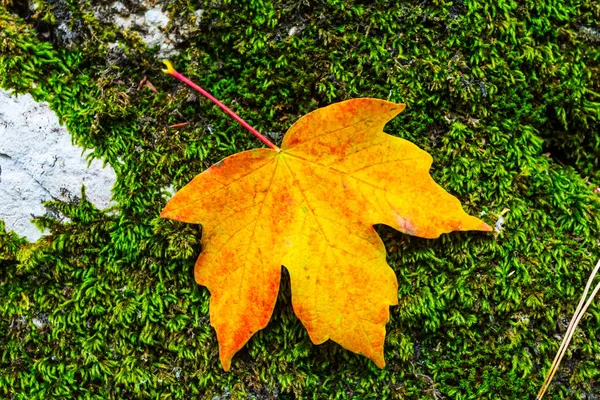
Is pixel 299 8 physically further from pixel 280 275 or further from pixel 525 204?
pixel 525 204

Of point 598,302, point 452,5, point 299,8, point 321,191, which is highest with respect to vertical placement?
point 452,5

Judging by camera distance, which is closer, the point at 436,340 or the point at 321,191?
the point at 321,191

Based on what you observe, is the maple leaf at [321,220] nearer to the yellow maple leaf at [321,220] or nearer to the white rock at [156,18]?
the yellow maple leaf at [321,220]

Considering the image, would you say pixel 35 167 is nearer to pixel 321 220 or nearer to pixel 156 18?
pixel 156 18

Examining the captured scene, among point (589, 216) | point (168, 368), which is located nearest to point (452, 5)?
point (589, 216)

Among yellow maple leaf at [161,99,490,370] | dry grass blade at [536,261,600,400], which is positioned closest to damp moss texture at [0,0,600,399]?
dry grass blade at [536,261,600,400]

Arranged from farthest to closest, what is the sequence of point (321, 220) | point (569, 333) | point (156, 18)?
1. point (156, 18)
2. point (569, 333)
3. point (321, 220)

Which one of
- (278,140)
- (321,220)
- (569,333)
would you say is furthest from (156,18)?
(569,333)

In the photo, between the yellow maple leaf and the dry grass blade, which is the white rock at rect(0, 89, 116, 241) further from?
the dry grass blade
